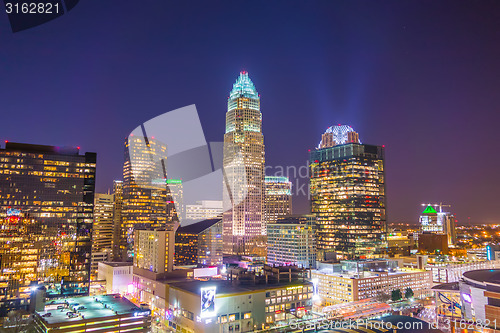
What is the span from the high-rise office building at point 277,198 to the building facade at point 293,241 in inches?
1243

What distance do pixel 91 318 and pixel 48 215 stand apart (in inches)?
1374

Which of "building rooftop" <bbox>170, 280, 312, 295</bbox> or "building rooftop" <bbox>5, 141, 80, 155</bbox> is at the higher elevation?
"building rooftop" <bbox>5, 141, 80, 155</bbox>

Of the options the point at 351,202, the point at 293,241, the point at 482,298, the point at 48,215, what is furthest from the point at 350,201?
the point at 48,215

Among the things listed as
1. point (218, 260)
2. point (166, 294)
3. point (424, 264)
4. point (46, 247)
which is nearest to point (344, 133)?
point (424, 264)

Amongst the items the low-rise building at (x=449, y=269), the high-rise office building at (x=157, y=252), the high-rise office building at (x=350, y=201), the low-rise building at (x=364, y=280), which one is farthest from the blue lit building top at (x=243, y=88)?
the low-rise building at (x=449, y=269)

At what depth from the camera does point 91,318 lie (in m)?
42.4

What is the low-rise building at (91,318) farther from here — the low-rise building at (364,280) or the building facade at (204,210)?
the building facade at (204,210)

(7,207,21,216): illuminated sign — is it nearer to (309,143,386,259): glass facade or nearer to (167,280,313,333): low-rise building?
(167,280,313,333): low-rise building

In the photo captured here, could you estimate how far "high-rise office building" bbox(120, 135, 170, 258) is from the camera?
127 meters

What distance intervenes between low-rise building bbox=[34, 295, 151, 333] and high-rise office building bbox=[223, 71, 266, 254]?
251 feet

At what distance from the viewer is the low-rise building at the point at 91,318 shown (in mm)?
41250

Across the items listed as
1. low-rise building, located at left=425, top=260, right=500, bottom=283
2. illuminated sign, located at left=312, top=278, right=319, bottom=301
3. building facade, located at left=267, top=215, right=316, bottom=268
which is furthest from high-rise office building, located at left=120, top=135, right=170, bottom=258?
low-rise building, located at left=425, top=260, right=500, bottom=283

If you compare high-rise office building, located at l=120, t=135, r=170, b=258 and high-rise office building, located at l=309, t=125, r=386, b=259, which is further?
high-rise office building, located at l=120, t=135, r=170, b=258

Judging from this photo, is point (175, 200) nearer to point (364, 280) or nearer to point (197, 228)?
point (197, 228)
